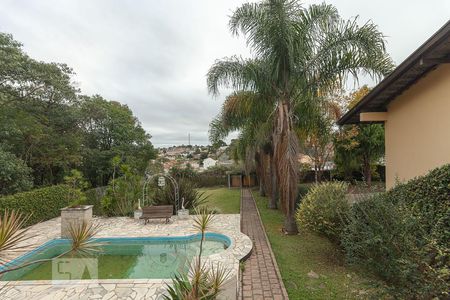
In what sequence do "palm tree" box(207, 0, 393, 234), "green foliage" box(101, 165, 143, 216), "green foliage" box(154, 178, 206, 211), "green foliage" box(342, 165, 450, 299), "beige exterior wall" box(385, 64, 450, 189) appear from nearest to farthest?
"green foliage" box(342, 165, 450, 299) < "beige exterior wall" box(385, 64, 450, 189) < "palm tree" box(207, 0, 393, 234) < "green foliage" box(101, 165, 143, 216) < "green foliage" box(154, 178, 206, 211)

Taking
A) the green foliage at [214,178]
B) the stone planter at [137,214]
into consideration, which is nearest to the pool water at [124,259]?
the stone planter at [137,214]

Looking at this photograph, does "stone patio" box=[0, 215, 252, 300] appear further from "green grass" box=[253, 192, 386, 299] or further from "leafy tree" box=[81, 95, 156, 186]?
"leafy tree" box=[81, 95, 156, 186]

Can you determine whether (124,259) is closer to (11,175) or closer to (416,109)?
(11,175)

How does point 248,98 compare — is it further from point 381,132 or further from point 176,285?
point 381,132

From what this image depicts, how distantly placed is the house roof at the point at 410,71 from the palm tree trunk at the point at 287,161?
219 cm

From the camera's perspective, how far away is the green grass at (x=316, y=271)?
15.0 ft

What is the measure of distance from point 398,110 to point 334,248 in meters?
4.30

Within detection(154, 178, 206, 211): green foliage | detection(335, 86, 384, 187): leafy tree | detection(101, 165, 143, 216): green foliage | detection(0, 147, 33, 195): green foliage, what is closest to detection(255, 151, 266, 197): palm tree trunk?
detection(154, 178, 206, 211): green foliage

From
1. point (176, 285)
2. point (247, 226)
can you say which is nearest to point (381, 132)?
point (247, 226)

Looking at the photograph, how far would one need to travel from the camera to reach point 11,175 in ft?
37.8

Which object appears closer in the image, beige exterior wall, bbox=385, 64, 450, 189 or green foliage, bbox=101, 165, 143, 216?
beige exterior wall, bbox=385, 64, 450, 189

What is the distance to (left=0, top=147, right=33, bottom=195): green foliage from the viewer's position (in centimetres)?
1083

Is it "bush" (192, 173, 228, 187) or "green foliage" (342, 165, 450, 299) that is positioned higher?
"green foliage" (342, 165, 450, 299)

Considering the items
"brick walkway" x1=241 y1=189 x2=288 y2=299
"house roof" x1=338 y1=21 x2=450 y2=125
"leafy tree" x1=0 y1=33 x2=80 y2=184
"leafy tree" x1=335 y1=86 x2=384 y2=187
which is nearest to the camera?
"house roof" x1=338 y1=21 x2=450 y2=125
